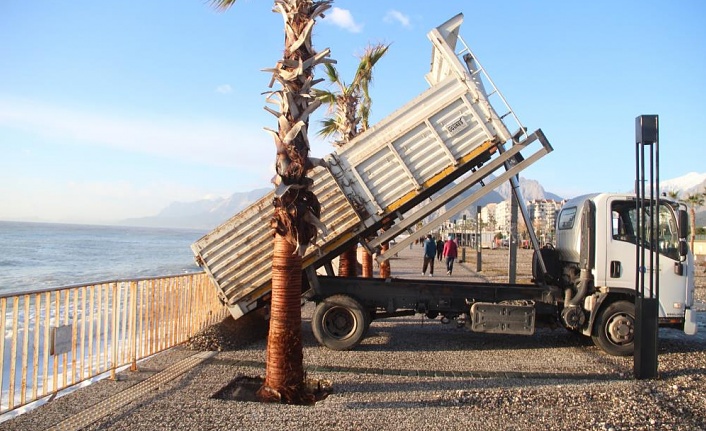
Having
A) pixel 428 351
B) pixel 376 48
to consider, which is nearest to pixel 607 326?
pixel 428 351

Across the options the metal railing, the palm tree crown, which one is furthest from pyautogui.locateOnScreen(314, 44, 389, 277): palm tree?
the metal railing

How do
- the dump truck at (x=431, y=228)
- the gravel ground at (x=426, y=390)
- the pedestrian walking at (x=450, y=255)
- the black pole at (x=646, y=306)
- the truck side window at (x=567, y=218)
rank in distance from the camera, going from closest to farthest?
the gravel ground at (x=426, y=390) < the black pole at (x=646, y=306) < the dump truck at (x=431, y=228) < the truck side window at (x=567, y=218) < the pedestrian walking at (x=450, y=255)

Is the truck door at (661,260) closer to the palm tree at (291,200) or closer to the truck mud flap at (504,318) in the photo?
the truck mud flap at (504,318)

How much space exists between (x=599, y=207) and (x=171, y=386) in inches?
278

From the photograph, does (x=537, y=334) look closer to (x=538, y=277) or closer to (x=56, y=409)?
(x=538, y=277)

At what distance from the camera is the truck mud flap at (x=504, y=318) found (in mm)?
9117

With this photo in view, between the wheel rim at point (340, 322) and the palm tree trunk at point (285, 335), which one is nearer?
the palm tree trunk at point (285, 335)

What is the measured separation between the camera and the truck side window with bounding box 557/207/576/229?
32.2 ft

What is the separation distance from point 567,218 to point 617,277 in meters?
1.59

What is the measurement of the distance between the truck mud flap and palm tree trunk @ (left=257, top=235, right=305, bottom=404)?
4.00m

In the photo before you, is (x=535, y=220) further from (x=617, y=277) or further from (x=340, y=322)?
(x=340, y=322)

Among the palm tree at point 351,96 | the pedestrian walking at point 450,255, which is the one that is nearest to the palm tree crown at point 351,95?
the palm tree at point 351,96

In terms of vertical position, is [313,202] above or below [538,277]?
above

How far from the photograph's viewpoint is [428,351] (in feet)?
30.1
